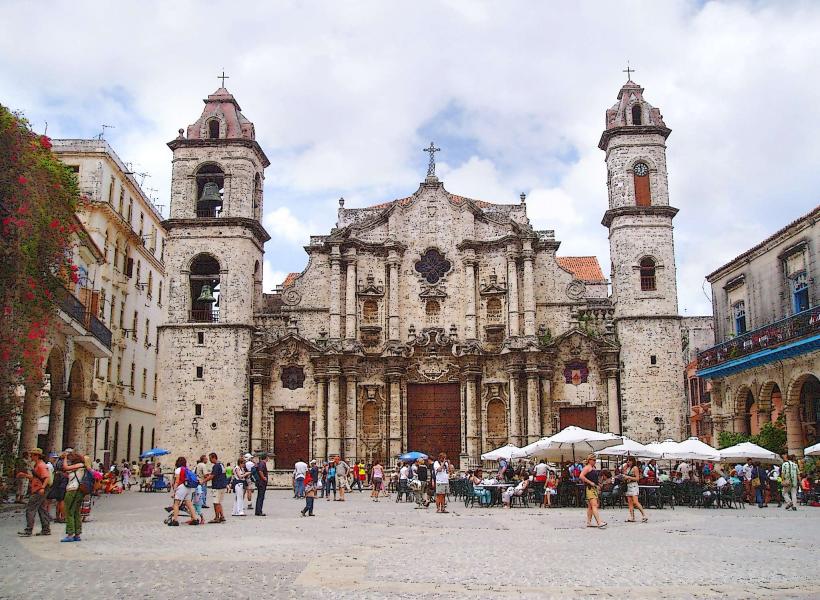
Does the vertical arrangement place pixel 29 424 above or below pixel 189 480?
above

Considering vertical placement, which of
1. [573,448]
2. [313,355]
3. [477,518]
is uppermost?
[313,355]

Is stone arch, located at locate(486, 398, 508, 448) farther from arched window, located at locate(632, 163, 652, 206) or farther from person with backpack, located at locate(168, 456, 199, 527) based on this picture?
person with backpack, located at locate(168, 456, 199, 527)

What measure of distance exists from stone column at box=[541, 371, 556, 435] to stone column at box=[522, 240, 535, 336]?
202 cm

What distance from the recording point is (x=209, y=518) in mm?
20609

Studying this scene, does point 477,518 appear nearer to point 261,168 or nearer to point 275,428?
point 275,428

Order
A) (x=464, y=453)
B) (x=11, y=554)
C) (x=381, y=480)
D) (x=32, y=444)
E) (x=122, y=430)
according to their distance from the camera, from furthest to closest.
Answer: (x=122, y=430)
(x=464, y=453)
(x=381, y=480)
(x=32, y=444)
(x=11, y=554)

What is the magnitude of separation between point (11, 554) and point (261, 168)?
28.8 meters

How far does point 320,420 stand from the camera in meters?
36.3

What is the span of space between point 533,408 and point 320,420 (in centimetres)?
909

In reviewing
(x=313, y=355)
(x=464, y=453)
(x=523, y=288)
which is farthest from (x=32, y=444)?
(x=523, y=288)

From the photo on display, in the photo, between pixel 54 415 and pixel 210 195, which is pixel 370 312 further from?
pixel 54 415

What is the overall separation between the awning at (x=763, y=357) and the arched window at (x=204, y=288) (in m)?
21.1

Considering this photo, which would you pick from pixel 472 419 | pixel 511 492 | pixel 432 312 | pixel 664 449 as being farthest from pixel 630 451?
pixel 432 312

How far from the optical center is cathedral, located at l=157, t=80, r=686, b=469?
35719 mm
